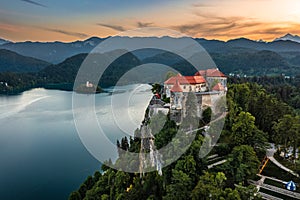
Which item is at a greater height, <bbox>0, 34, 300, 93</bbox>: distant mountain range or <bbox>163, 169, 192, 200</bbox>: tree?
<bbox>0, 34, 300, 93</bbox>: distant mountain range

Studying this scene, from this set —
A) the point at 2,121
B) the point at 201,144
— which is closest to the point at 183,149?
the point at 201,144

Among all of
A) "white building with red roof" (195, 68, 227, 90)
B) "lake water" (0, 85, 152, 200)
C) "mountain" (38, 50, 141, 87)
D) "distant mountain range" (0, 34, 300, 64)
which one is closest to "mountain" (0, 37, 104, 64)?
"distant mountain range" (0, 34, 300, 64)

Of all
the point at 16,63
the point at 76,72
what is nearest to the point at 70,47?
the point at 16,63

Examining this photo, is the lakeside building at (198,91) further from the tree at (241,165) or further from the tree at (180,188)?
the tree at (180,188)

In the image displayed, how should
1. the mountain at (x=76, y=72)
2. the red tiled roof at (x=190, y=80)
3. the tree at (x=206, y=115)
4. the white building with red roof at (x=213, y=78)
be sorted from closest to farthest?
the tree at (x=206, y=115), the red tiled roof at (x=190, y=80), the white building with red roof at (x=213, y=78), the mountain at (x=76, y=72)

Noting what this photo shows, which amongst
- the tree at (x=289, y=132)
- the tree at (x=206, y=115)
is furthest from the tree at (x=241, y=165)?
the tree at (x=206, y=115)

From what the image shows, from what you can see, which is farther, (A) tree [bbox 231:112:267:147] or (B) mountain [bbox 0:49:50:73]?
(B) mountain [bbox 0:49:50:73]

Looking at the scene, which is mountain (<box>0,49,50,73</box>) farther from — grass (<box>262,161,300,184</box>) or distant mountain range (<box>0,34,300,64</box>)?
grass (<box>262,161,300,184</box>)

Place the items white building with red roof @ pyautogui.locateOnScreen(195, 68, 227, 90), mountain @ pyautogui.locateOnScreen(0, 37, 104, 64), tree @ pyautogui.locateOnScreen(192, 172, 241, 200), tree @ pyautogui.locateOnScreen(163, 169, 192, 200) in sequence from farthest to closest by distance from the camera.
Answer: mountain @ pyautogui.locateOnScreen(0, 37, 104, 64) < white building with red roof @ pyautogui.locateOnScreen(195, 68, 227, 90) < tree @ pyautogui.locateOnScreen(163, 169, 192, 200) < tree @ pyautogui.locateOnScreen(192, 172, 241, 200)
